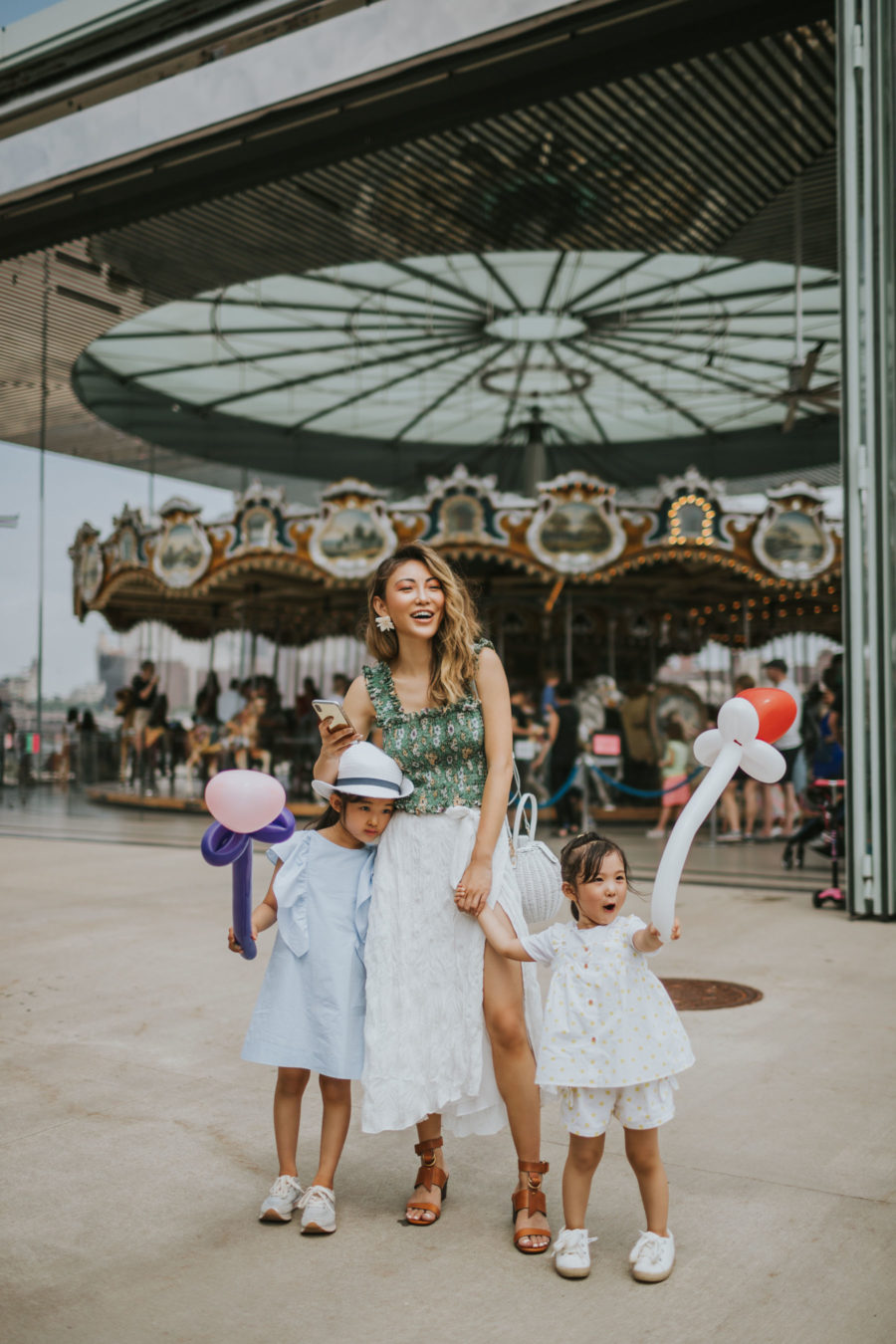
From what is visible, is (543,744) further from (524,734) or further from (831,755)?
(831,755)

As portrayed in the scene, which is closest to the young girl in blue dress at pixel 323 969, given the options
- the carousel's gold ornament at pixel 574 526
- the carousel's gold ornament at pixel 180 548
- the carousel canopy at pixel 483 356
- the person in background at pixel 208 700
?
the carousel canopy at pixel 483 356

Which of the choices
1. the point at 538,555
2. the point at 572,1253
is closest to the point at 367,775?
the point at 572,1253

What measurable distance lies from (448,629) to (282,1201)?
5.25ft

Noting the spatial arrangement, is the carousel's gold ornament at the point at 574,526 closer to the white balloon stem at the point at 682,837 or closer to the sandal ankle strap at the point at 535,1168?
the white balloon stem at the point at 682,837

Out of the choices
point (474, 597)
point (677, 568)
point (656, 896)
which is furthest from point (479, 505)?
point (656, 896)

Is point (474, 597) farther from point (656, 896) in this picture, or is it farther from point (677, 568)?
point (677, 568)

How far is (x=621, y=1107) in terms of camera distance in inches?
104

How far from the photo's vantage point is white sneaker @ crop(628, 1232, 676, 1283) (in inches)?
99.8

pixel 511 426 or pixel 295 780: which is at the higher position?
pixel 511 426

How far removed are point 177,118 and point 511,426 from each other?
40.7ft

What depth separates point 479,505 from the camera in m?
15.4

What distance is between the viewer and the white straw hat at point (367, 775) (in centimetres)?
286

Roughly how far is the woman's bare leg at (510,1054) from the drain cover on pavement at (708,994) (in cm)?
224

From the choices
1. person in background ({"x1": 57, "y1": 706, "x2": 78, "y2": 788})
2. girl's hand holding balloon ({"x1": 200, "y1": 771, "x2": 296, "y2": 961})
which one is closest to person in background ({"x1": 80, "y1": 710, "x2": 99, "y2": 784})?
person in background ({"x1": 57, "y1": 706, "x2": 78, "y2": 788})
